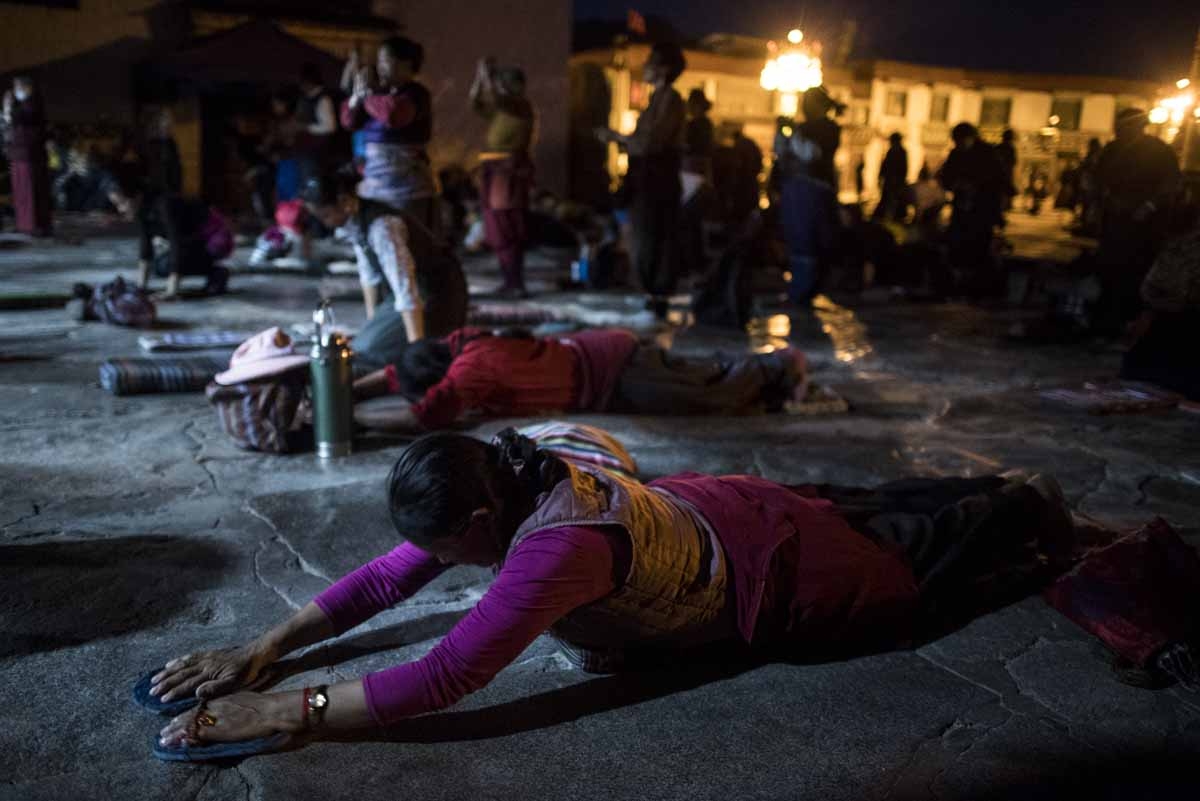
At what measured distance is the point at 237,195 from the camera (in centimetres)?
1662

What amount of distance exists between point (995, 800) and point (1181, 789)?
0.42 m

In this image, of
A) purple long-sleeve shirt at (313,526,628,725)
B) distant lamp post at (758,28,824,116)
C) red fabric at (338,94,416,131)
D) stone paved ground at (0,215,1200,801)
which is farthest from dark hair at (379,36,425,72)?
distant lamp post at (758,28,824,116)

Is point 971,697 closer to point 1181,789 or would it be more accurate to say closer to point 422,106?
point 1181,789

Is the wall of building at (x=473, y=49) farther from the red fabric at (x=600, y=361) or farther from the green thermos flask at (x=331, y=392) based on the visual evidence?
the green thermos flask at (x=331, y=392)

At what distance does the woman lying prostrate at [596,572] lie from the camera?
210 cm

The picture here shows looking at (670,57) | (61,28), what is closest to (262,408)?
(670,57)

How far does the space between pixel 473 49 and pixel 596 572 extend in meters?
15.4

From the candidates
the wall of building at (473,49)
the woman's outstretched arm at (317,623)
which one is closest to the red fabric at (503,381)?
the woman's outstretched arm at (317,623)

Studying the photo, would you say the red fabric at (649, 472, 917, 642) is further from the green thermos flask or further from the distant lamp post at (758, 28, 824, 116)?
the distant lamp post at (758, 28, 824, 116)

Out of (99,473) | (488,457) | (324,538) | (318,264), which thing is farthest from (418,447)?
(318,264)

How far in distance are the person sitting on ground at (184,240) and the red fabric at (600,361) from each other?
4.48 m

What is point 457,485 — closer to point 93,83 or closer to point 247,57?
point 247,57

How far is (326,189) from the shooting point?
514cm

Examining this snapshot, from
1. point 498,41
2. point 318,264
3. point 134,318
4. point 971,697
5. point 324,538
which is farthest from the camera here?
point 498,41
